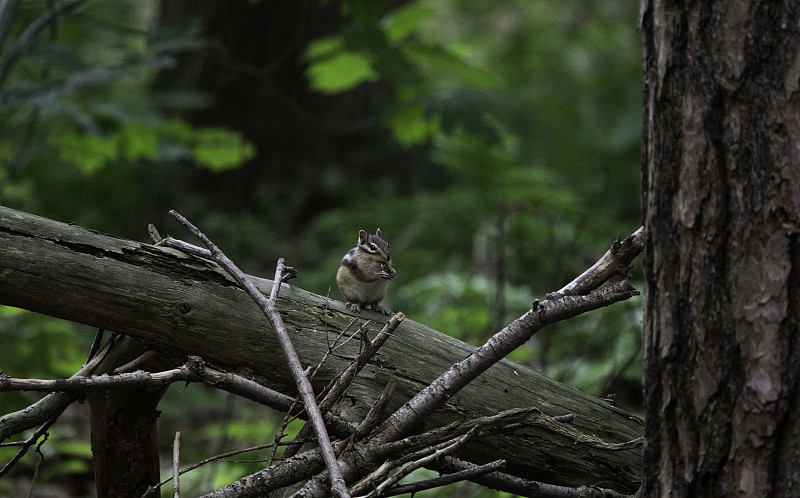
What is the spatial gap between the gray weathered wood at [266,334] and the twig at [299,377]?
108mm

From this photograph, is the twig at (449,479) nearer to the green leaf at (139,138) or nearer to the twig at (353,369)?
the twig at (353,369)

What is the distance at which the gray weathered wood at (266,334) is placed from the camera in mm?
2031

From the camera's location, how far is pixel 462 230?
23.2 feet

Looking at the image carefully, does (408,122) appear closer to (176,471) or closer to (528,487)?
(528,487)

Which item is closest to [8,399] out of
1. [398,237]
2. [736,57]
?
[736,57]

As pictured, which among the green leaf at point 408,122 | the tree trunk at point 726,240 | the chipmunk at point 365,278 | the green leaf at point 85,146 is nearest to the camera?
the tree trunk at point 726,240

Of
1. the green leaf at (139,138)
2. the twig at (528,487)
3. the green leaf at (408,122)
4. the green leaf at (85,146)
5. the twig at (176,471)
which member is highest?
the green leaf at (408,122)

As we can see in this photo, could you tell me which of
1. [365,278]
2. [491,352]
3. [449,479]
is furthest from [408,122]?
[449,479]

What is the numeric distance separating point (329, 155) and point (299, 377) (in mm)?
8126

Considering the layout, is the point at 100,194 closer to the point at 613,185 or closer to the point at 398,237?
the point at 398,237

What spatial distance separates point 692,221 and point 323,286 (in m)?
4.52

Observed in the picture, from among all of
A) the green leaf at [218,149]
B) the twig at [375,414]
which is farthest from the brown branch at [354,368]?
the green leaf at [218,149]

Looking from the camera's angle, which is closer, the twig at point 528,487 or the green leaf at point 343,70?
the twig at point 528,487

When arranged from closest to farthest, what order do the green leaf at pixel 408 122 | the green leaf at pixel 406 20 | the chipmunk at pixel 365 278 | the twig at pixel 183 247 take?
1. the twig at pixel 183 247
2. the chipmunk at pixel 365 278
3. the green leaf at pixel 406 20
4. the green leaf at pixel 408 122
